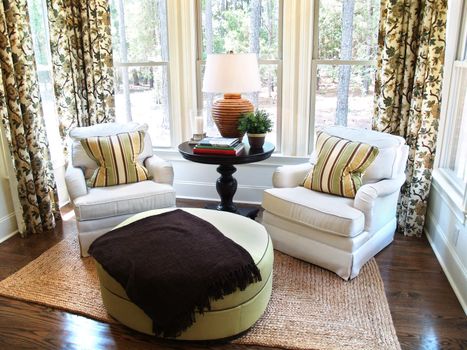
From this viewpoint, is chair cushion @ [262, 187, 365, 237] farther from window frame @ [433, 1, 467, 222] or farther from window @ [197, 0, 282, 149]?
window @ [197, 0, 282, 149]

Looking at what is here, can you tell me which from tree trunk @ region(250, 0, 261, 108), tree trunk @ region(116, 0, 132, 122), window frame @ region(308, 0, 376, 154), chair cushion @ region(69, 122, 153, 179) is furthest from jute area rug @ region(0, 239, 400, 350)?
tree trunk @ region(250, 0, 261, 108)

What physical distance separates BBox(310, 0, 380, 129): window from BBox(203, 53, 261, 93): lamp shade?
737 millimetres

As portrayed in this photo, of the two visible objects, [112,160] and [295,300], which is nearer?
[295,300]

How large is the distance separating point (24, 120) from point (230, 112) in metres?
1.60

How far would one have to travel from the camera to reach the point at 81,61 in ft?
11.9

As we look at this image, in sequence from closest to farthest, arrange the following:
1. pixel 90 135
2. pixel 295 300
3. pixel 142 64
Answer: pixel 295 300 < pixel 90 135 < pixel 142 64

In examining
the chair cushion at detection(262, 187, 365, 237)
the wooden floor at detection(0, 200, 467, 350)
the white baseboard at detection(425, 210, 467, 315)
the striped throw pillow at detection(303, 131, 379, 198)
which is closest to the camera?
the wooden floor at detection(0, 200, 467, 350)

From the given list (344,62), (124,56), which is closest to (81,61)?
(124,56)

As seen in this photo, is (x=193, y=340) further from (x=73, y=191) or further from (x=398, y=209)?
(x=398, y=209)

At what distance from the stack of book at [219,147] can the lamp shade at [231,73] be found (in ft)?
1.26

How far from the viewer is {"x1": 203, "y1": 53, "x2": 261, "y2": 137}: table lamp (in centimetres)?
301

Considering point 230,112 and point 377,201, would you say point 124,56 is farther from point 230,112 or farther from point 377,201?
point 377,201

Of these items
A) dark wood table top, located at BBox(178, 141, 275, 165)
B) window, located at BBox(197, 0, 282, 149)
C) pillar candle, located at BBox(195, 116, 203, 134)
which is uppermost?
window, located at BBox(197, 0, 282, 149)

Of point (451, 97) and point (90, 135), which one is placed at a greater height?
point (451, 97)
